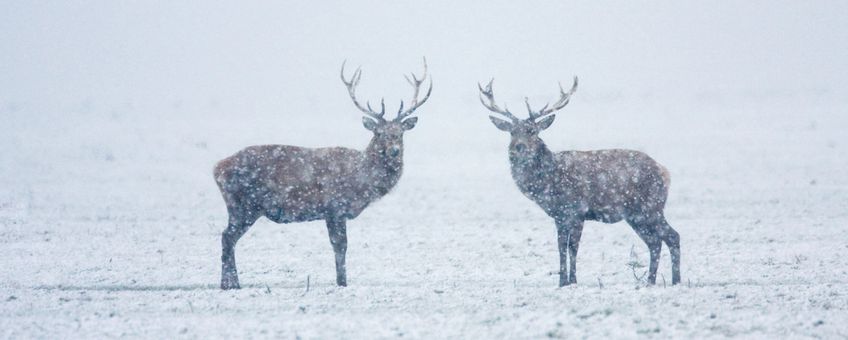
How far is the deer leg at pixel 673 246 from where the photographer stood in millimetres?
10547

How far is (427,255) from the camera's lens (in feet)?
41.7

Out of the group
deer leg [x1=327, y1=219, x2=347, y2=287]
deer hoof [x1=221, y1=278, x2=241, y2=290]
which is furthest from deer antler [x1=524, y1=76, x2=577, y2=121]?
deer hoof [x1=221, y1=278, x2=241, y2=290]

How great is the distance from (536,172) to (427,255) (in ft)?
7.94

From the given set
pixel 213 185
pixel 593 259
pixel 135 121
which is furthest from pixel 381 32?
pixel 593 259

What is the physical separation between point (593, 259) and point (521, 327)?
4315 millimetres

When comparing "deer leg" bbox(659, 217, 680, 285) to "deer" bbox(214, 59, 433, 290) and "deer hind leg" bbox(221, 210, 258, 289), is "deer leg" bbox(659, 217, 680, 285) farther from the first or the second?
"deer hind leg" bbox(221, 210, 258, 289)

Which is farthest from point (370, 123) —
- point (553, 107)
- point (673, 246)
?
point (673, 246)

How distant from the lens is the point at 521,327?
27.0 feet

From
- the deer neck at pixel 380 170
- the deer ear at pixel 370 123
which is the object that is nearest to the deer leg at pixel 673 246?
the deer neck at pixel 380 170

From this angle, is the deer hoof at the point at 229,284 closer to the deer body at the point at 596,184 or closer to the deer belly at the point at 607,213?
the deer body at the point at 596,184

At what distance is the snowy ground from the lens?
847cm

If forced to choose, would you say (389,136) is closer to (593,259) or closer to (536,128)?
(536,128)

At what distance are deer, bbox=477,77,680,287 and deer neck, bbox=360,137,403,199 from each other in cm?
133

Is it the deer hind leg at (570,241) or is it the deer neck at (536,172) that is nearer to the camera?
the deer hind leg at (570,241)
